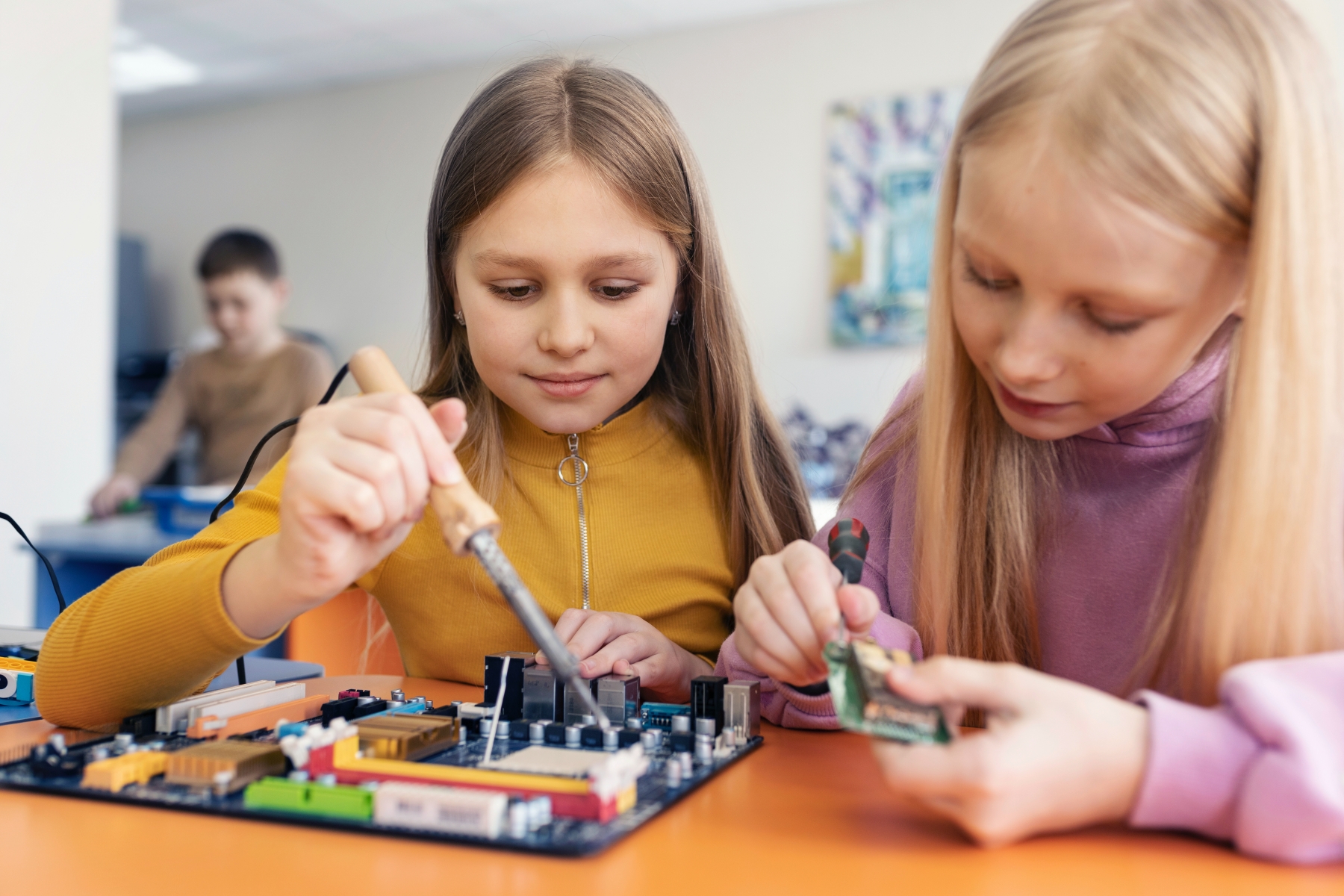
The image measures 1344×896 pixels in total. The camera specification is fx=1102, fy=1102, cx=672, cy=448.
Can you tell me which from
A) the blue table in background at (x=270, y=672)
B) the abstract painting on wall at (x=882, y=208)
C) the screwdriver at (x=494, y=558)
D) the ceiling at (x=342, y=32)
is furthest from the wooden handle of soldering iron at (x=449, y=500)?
the ceiling at (x=342, y=32)

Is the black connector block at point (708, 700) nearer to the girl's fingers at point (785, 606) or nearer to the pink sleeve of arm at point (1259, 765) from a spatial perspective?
the girl's fingers at point (785, 606)

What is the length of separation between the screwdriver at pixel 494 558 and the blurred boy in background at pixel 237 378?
3.17 m

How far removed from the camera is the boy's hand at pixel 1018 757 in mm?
523

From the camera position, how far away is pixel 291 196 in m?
5.49

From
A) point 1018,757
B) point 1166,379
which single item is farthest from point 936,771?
point 1166,379

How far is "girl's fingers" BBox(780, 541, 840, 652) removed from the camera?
26.6 inches

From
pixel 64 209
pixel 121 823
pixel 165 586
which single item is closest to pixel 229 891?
pixel 121 823

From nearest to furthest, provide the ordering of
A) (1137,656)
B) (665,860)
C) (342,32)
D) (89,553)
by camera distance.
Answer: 1. (665,860)
2. (1137,656)
3. (89,553)
4. (342,32)

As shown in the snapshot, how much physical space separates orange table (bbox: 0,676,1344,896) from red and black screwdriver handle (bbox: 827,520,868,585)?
163mm

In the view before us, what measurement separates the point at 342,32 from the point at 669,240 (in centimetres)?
424

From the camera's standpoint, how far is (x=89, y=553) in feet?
7.54

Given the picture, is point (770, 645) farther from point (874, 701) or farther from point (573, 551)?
point (573, 551)

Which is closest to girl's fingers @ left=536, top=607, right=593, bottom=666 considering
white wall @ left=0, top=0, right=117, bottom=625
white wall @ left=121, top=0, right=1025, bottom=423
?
white wall @ left=0, top=0, right=117, bottom=625

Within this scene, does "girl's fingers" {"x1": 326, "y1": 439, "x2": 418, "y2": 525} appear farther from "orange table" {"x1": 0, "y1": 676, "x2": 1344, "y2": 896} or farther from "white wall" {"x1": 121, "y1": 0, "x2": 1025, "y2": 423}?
"white wall" {"x1": 121, "y1": 0, "x2": 1025, "y2": 423}
